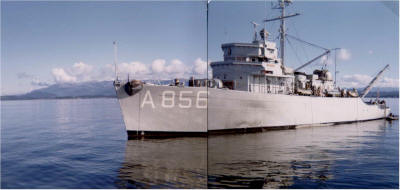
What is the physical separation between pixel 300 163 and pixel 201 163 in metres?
4.29

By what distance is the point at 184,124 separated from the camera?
19.3 meters

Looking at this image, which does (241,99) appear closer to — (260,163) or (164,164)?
(260,163)

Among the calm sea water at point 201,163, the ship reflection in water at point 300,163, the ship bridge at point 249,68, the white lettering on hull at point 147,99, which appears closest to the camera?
the ship reflection in water at point 300,163

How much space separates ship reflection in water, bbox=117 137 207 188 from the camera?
10070 millimetres

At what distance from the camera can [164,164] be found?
1246 centimetres

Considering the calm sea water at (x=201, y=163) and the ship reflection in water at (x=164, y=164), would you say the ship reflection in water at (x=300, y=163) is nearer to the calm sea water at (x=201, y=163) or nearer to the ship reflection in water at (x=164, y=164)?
the calm sea water at (x=201, y=163)

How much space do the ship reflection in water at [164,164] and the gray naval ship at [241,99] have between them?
1.68 meters

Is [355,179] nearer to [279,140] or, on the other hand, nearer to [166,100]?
[279,140]

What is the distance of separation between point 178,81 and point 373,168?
12.1m

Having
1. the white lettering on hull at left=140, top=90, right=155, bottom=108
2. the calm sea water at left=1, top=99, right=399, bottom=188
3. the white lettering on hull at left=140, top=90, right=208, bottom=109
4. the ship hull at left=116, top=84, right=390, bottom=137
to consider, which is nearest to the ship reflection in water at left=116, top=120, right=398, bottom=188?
the calm sea water at left=1, top=99, right=399, bottom=188

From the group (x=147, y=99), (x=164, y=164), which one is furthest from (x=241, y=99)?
(x=164, y=164)

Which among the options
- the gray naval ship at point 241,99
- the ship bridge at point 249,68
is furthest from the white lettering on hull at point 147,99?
the ship bridge at point 249,68

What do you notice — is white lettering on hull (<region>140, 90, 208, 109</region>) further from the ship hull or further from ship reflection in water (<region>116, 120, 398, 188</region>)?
ship reflection in water (<region>116, 120, 398, 188</region>)

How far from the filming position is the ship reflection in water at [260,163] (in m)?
9.88
